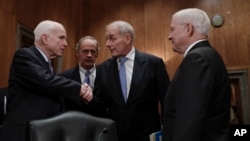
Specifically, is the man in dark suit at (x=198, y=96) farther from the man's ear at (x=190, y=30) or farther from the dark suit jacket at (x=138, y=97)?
the dark suit jacket at (x=138, y=97)

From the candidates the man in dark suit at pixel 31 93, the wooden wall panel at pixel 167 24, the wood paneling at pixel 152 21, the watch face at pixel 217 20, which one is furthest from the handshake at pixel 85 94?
the watch face at pixel 217 20

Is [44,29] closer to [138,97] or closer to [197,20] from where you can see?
[138,97]

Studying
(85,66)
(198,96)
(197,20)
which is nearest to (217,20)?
(85,66)

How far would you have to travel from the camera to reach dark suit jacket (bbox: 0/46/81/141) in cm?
210

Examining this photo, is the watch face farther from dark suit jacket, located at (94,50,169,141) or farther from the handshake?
the handshake

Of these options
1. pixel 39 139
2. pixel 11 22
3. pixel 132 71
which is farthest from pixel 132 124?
pixel 11 22

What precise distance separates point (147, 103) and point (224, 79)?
0.90 metres

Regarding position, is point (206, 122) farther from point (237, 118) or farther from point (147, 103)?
point (237, 118)

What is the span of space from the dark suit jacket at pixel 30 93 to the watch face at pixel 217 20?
472 cm

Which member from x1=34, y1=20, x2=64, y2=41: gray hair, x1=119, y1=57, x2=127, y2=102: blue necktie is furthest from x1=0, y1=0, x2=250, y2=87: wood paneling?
x1=119, y1=57, x2=127, y2=102: blue necktie

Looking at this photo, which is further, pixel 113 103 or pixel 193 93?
pixel 113 103

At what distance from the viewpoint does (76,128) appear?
1.60 m

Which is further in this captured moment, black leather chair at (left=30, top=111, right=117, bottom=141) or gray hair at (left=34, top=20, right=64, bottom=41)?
gray hair at (left=34, top=20, right=64, bottom=41)

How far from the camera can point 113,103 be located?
8.30 ft
